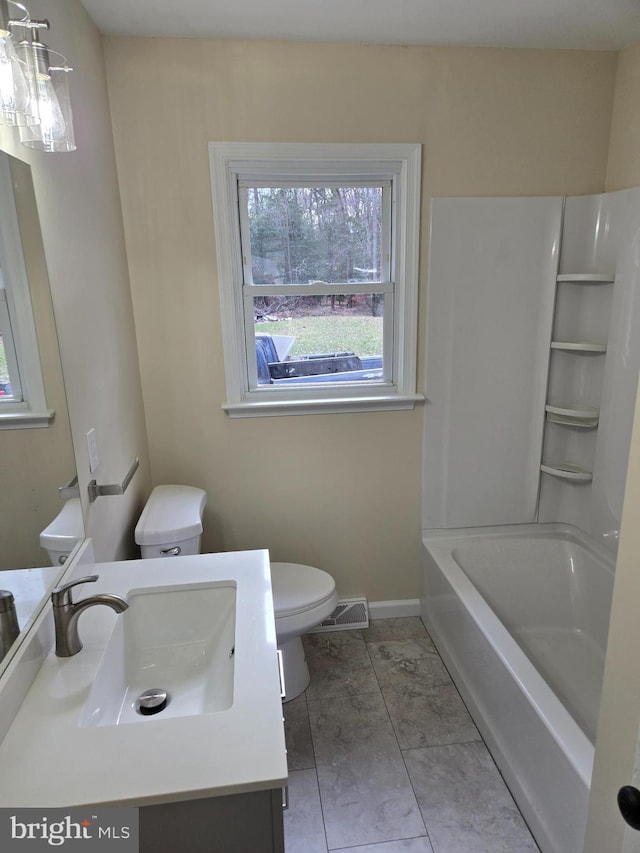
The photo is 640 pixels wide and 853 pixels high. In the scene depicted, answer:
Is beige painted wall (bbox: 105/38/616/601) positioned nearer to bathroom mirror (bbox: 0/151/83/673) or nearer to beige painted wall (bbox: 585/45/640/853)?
bathroom mirror (bbox: 0/151/83/673)

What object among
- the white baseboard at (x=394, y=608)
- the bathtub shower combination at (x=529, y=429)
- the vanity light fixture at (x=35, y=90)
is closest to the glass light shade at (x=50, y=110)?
the vanity light fixture at (x=35, y=90)

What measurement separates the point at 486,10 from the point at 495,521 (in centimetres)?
202

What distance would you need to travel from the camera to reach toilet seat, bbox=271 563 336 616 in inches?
79.0

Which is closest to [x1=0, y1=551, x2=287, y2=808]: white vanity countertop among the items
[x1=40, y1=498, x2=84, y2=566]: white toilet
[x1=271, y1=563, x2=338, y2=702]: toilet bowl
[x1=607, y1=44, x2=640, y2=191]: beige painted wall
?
[x1=40, y1=498, x2=84, y2=566]: white toilet

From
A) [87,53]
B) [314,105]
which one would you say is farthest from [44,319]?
[314,105]

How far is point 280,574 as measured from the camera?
221 centimetres

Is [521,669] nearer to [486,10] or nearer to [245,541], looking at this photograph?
[245,541]

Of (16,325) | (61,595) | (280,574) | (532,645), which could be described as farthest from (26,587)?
(532,645)

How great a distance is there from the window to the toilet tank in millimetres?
441

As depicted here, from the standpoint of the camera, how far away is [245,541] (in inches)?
96.5

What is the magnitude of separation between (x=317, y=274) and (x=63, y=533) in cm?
149

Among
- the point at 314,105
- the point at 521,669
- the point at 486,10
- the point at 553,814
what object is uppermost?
the point at 486,10

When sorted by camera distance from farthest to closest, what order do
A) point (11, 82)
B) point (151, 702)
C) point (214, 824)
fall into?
1. point (151, 702)
2. point (11, 82)
3. point (214, 824)

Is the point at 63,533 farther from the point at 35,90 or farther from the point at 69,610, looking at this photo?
the point at 35,90
